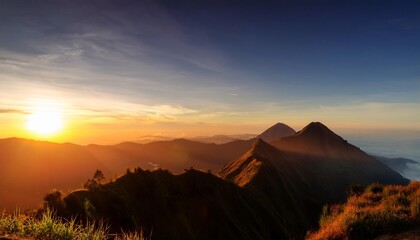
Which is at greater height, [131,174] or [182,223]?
[131,174]

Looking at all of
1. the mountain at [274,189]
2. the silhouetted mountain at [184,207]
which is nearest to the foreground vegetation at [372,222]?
the silhouetted mountain at [184,207]

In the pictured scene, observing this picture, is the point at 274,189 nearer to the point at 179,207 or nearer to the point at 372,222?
the point at 179,207

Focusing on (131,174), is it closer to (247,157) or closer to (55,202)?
(55,202)

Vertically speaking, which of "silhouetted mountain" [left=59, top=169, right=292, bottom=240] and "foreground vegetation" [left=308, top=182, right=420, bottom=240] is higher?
"foreground vegetation" [left=308, top=182, right=420, bottom=240]

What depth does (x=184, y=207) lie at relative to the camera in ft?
193

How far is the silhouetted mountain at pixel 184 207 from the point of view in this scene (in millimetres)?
39031

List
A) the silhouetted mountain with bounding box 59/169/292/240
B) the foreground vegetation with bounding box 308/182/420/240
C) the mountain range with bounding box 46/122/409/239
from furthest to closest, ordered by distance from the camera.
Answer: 1. the silhouetted mountain with bounding box 59/169/292/240
2. the mountain range with bounding box 46/122/409/239
3. the foreground vegetation with bounding box 308/182/420/240

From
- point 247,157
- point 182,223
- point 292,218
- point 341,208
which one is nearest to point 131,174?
point 182,223

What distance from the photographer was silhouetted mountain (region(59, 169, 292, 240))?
39031 mm

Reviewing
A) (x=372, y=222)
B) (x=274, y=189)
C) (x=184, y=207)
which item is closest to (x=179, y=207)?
(x=184, y=207)

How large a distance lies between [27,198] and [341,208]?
578ft

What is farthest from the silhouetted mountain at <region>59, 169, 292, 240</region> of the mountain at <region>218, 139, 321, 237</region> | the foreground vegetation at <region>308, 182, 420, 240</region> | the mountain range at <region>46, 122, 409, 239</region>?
the foreground vegetation at <region>308, 182, 420, 240</region>

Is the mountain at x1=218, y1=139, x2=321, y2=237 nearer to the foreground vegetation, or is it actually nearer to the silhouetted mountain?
the silhouetted mountain

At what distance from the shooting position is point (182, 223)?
54906mm
